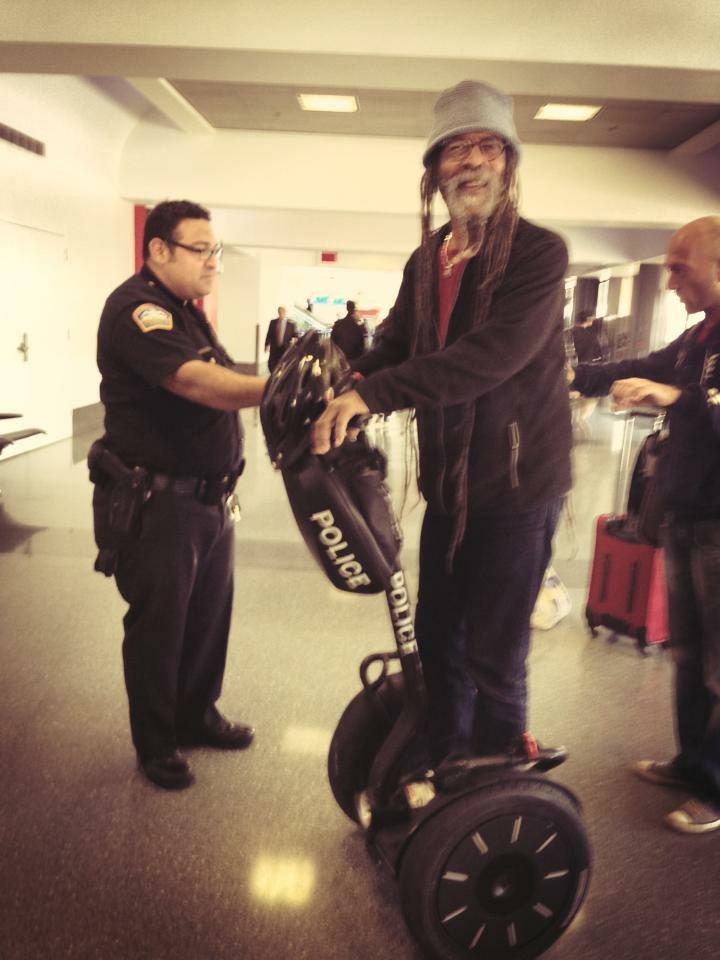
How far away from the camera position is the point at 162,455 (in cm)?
214

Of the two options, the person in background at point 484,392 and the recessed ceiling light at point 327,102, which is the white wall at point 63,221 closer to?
the recessed ceiling light at point 327,102

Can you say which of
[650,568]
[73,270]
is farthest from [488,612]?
[73,270]

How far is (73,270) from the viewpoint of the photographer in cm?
952

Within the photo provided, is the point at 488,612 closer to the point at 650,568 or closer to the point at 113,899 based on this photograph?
the point at 113,899

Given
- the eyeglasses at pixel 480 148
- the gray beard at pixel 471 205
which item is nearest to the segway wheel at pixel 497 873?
the gray beard at pixel 471 205

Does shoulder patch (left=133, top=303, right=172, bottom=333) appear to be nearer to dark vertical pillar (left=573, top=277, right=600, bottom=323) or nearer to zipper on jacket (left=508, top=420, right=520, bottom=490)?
zipper on jacket (left=508, top=420, right=520, bottom=490)

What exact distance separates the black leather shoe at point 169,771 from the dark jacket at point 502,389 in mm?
1238

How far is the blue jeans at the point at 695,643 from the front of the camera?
7.02 ft

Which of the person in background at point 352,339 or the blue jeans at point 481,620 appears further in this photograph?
the person in background at point 352,339

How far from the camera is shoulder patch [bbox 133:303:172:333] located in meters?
2.01

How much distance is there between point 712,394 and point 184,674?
1.75m

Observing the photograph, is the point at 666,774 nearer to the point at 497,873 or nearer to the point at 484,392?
the point at 497,873

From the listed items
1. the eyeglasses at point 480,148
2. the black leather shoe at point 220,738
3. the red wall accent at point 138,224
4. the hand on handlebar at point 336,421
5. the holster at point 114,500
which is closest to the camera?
the hand on handlebar at point 336,421

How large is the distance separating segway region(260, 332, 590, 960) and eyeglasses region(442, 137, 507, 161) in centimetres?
44
